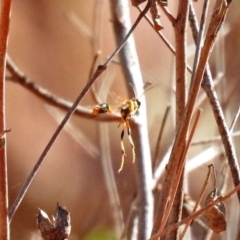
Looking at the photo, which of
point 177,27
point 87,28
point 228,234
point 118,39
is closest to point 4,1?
point 177,27

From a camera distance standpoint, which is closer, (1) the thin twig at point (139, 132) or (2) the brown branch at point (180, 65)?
(2) the brown branch at point (180, 65)

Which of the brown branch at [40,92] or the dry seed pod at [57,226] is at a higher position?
the brown branch at [40,92]

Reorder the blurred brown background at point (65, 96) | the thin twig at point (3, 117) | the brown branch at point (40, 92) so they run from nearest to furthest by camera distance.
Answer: the thin twig at point (3, 117) < the brown branch at point (40, 92) < the blurred brown background at point (65, 96)

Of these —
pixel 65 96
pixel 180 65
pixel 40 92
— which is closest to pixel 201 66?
pixel 180 65

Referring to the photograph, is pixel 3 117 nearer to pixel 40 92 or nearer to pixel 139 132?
pixel 40 92

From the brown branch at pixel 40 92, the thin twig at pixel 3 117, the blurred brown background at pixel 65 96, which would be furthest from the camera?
the blurred brown background at pixel 65 96

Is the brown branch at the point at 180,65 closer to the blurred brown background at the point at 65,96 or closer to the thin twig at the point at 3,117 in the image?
the thin twig at the point at 3,117

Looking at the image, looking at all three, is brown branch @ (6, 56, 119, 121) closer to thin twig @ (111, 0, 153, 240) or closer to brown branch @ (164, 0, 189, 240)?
thin twig @ (111, 0, 153, 240)

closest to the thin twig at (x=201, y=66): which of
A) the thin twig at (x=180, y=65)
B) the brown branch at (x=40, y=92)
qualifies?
the thin twig at (x=180, y=65)

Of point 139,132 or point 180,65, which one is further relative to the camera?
point 139,132
